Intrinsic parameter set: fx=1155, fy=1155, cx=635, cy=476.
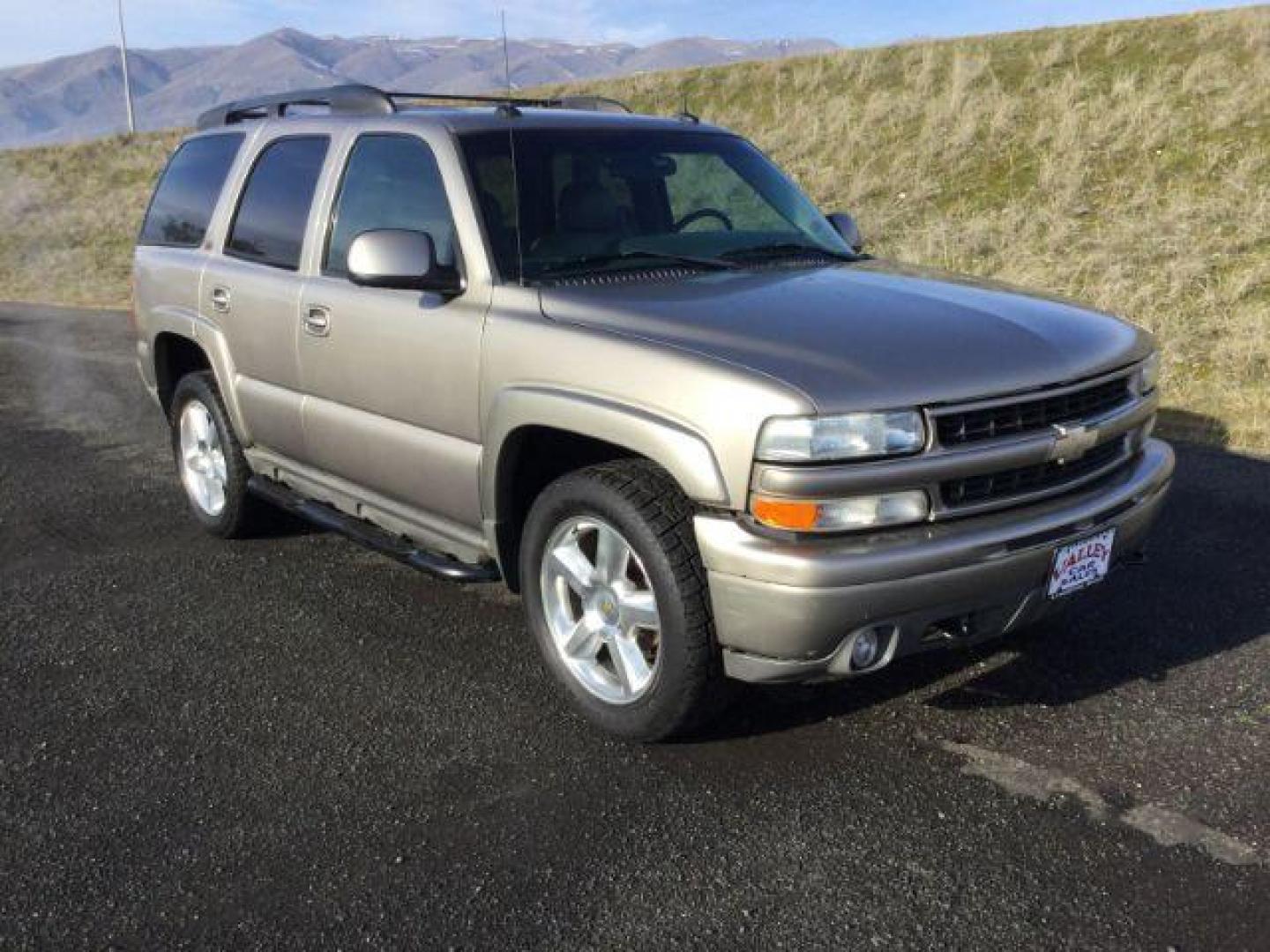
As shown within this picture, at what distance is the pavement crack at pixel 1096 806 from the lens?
9.57ft

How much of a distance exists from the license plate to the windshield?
4.97ft

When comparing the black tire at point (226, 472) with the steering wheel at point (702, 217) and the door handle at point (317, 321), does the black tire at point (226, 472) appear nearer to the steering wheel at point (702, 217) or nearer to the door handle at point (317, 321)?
the door handle at point (317, 321)

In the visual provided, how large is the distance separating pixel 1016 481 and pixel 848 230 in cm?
207

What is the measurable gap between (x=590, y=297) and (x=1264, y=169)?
476 inches

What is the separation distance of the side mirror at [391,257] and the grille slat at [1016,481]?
5.82ft

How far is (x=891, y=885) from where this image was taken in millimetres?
2789

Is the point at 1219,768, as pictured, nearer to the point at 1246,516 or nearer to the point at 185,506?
the point at 1246,516

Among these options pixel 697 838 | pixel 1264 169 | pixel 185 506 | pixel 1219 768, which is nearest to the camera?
pixel 697 838

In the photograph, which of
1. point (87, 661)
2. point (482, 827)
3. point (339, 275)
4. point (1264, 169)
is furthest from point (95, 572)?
point (1264, 169)

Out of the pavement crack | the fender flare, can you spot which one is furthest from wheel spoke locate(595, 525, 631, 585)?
the fender flare

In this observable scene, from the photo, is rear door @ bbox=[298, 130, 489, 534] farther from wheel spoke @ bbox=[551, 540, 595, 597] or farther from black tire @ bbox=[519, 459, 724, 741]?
black tire @ bbox=[519, 459, 724, 741]

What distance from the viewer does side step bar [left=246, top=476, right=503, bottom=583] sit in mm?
3936

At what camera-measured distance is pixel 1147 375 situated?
3.73 m

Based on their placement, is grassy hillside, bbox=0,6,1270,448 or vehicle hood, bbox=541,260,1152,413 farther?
grassy hillside, bbox=0,6,1270,448
